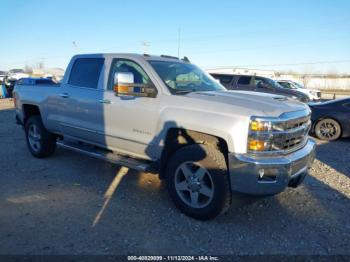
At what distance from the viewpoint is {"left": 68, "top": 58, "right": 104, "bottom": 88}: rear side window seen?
203 inches

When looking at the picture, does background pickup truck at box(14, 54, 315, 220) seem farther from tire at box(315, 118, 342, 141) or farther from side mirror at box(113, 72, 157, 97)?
tire at box(315, 118, 342, 141)

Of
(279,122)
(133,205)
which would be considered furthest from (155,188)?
(279,122)

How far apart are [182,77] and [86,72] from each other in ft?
5.60

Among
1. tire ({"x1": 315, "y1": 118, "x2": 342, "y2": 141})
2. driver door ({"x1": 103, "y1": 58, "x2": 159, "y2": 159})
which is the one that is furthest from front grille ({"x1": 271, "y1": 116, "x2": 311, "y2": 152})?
tire ({"x1": 315, "y1": 118, "x2": 342, "y2": 141})

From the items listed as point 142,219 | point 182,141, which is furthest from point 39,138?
point 182,141

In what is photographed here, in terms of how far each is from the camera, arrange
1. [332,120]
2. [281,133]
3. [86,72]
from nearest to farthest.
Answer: [281,133]
[86,72]
[332,120]

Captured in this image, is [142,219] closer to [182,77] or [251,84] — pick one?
[182,77]

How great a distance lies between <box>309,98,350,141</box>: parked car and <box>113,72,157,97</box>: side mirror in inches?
258

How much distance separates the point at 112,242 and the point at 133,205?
970 millimetres

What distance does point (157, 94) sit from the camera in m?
4.24

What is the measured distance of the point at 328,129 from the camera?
903 cm

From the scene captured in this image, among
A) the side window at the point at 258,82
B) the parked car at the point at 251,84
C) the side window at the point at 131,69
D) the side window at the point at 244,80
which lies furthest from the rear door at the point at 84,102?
the side window at the point at 258,82

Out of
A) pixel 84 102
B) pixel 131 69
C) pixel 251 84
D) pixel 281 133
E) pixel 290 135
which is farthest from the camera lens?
pixel 251 84

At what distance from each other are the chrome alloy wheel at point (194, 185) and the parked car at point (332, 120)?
6453 millimetres
